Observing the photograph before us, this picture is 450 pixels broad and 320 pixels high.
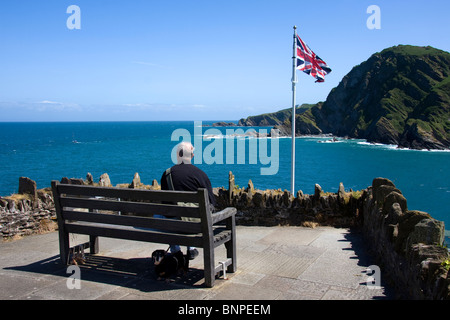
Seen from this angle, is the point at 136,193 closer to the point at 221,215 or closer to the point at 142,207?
the point at 142,207

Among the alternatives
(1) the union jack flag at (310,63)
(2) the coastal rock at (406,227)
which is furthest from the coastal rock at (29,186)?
(1) the union jack flag at (310,63)

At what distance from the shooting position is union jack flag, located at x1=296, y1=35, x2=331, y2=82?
16297 mm

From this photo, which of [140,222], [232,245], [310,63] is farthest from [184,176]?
[310,63]

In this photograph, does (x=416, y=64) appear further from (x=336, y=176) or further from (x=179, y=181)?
(x=179, y=181)

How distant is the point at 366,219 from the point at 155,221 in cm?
434

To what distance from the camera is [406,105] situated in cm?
17112

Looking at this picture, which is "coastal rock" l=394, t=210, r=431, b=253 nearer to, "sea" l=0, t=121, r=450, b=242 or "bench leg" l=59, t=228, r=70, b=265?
"bench leg" l=59, t=228, r=70, b=265

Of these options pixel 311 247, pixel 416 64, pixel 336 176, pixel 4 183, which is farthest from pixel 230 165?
pixel 416 64

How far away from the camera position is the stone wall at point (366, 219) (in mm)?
4426

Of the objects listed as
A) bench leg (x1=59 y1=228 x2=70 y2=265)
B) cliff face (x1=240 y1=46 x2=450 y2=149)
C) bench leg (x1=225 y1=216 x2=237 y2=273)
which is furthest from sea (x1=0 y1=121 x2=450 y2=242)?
bench leg (x1=59 y1=228 x2=70 y2=265)

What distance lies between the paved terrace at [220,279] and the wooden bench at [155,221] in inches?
15.5

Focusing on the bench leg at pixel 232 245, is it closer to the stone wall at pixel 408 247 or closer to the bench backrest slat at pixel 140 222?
the bench backrest slat at pixel 140 222

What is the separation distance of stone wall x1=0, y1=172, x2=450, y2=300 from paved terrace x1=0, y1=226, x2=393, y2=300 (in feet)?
1.23
